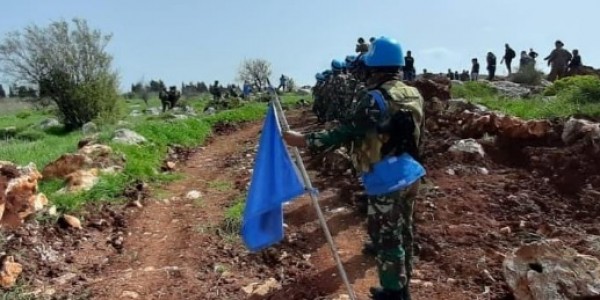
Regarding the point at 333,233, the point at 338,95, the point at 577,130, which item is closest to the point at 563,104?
the point at 577,130

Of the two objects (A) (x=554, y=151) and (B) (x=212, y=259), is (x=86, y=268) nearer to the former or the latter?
(B) (x=212, y=259)

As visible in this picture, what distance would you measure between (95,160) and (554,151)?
248 inches

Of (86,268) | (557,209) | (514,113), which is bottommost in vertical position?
(86,268)

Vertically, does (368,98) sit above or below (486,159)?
above

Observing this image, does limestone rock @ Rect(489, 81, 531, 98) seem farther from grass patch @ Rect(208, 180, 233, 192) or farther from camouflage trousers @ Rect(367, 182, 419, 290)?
camouflage trousers @ Rect(367, 182, 419, 290)

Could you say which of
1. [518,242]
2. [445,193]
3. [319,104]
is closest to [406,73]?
[319,104]

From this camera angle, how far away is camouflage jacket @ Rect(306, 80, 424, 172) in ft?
10.9

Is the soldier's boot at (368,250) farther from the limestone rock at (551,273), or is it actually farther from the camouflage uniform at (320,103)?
the camouflage uniform at (320,103)

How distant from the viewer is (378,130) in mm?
3338

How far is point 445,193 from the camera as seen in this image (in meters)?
6.29

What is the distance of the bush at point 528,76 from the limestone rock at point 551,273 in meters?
17.4

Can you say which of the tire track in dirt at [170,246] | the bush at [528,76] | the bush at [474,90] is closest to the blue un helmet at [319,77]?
the bush at [474,90]

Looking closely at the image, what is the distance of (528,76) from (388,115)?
18.7 meters

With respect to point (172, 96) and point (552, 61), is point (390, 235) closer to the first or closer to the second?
point (552, 61)
